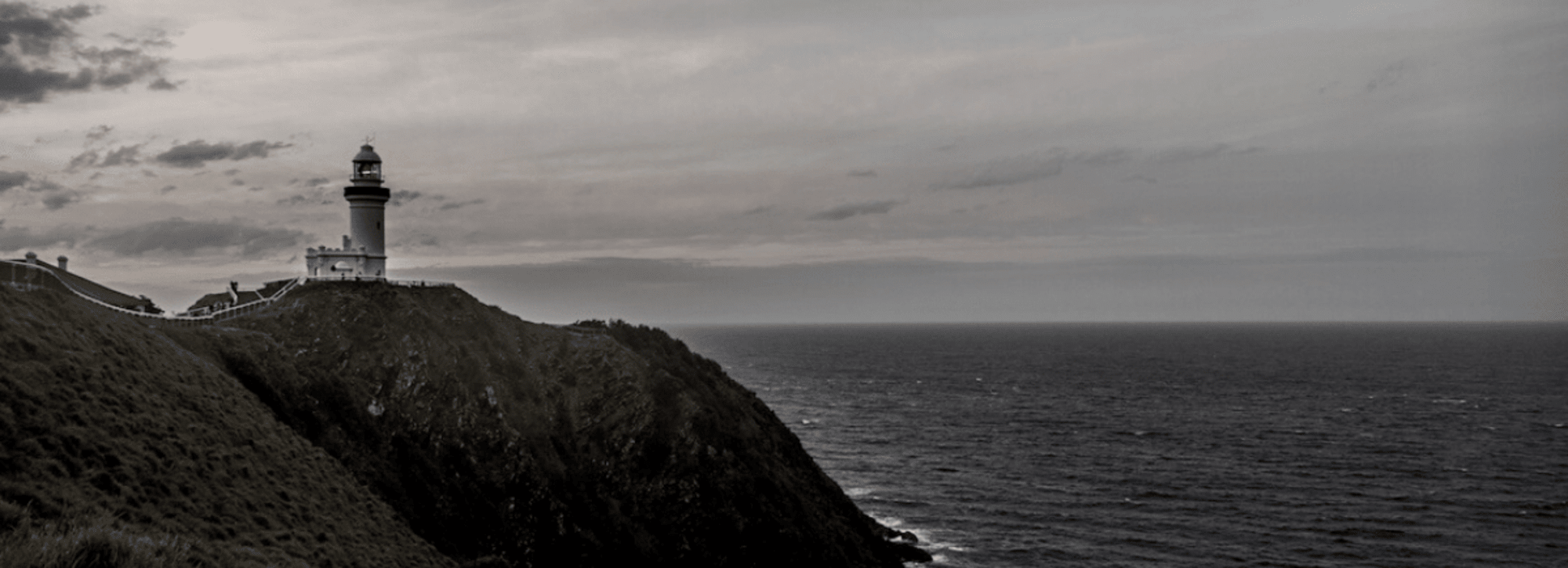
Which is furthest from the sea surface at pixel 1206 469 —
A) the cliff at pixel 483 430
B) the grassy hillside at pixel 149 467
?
the grassy hillside at pixel 149 467

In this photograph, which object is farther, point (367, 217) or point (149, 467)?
point (367, 217)

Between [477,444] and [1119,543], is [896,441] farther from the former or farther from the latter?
[477,444]

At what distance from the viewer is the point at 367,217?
195ft

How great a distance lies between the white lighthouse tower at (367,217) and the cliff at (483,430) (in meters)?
5.81

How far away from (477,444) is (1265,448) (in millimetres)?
76049

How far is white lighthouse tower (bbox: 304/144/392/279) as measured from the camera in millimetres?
58125

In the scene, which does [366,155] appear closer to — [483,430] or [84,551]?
[483,430]

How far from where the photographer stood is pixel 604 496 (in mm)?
47219

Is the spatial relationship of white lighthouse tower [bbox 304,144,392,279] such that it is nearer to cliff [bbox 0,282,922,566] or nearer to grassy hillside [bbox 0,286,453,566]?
cliff [bbox 0,282,922,566]

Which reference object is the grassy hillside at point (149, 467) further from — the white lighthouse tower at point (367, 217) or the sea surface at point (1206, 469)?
the sea surface at point (1206, 469)

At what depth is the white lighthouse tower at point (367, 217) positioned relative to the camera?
191 feet

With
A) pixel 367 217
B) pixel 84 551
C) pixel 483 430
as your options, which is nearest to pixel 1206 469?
pixel 483 430

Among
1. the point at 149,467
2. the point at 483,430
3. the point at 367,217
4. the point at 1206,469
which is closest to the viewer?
the point at 149,467

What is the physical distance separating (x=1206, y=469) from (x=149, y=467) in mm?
76767
